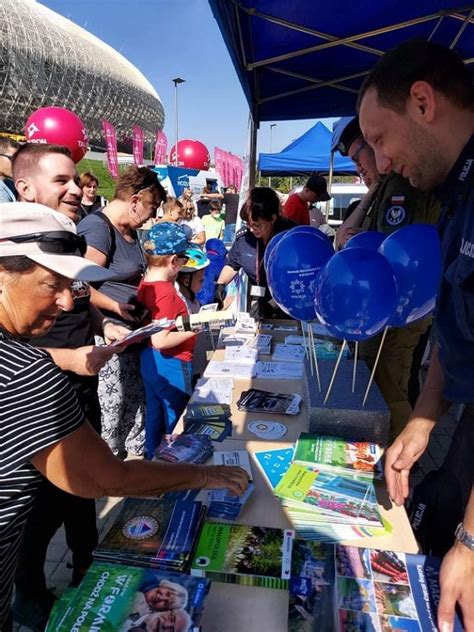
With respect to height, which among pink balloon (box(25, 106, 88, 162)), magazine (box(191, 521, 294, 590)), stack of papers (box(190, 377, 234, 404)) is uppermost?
pink balloon (box(25, 106, 88, 162))

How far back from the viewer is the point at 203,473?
1.18 meters

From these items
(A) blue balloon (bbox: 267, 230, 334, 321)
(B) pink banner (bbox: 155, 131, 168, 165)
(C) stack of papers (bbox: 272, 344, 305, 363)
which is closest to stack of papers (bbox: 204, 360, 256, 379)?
(C) stack of papers (bbox: 272, 344, 305, 363)

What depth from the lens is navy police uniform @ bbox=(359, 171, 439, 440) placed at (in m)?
2.21

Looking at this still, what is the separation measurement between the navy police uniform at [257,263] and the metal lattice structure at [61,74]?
3858 cm

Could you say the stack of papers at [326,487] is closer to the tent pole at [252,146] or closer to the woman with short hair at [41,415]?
the woman with short hair at [41,415]

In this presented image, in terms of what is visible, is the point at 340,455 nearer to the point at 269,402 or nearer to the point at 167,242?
the point at 269,402

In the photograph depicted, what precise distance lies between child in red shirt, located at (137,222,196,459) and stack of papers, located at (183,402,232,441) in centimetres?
62

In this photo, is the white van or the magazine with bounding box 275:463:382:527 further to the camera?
the white van

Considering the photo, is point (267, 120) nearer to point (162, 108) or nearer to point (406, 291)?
point (406, 291)

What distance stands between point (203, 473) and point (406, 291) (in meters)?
0.99

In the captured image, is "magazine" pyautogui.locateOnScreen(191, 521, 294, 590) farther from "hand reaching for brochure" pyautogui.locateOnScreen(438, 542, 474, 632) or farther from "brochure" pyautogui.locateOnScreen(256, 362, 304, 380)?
"brochure" pyautogui.locateOnScreen(256, 362, 304, 380)

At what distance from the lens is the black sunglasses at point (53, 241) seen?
1056 millimetres

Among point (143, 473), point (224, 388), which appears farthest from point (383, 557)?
point (224, 388)

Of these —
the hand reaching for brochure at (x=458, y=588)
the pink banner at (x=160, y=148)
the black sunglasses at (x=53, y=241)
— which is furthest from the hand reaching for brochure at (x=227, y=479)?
the pink banner at (x=160, y=148)
